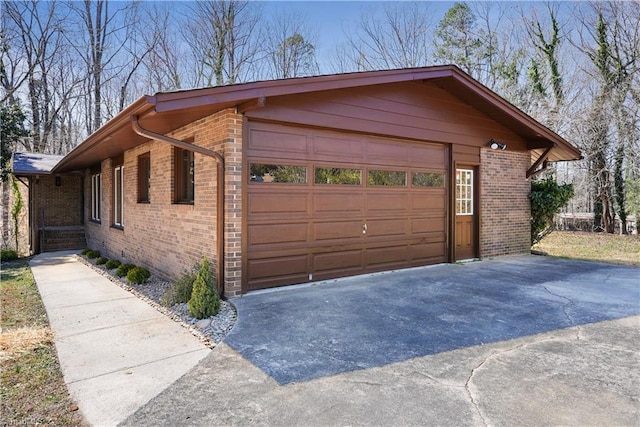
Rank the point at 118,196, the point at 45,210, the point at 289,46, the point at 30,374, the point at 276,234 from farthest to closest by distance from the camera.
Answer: the point at 289,46, the point at 45,210, the point at 118,196, the point at 276,234, the point at 30,374

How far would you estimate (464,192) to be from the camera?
8.82m

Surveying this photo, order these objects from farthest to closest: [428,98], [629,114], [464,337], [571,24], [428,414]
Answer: [571,24] < [629,114] < [428,98] < [464,337] < [428,414]

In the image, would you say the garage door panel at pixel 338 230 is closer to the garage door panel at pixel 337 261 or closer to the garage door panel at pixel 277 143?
the garage door panel at pixel 337 261

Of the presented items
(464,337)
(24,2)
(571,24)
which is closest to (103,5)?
(24,2)

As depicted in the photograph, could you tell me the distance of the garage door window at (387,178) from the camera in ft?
23.4

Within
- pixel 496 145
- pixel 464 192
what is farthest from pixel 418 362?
pixel 496 145

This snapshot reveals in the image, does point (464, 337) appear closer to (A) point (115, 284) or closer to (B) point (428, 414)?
(B) point (428, 414)

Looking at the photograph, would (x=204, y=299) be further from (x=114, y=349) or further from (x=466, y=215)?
(x=466, y=215)

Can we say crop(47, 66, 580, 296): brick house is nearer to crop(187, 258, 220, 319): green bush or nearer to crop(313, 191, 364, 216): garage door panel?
crop(313, 191, 364, 216): garage door panel

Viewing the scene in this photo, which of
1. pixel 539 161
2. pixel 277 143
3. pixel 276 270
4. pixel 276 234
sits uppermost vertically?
pixel 539 161

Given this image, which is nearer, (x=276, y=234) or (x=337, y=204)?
(x=276, y=234)

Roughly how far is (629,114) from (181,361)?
1774 centimetres

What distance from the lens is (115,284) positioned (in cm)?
714

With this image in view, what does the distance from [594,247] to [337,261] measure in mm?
10160
